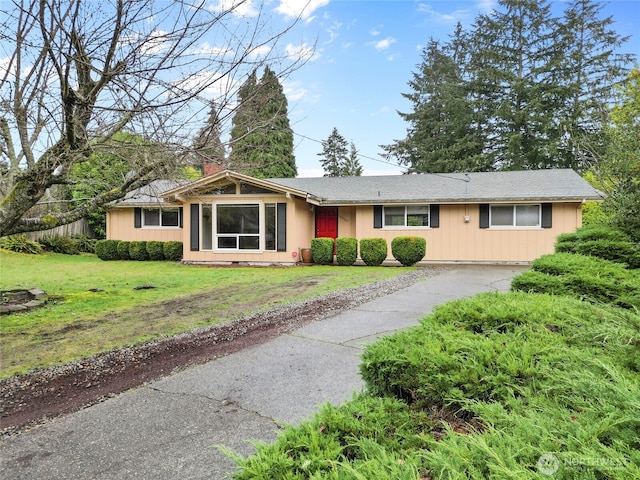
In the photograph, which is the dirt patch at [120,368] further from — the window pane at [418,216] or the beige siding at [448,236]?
the window pane at [418,216]

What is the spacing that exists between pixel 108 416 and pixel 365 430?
2.25m

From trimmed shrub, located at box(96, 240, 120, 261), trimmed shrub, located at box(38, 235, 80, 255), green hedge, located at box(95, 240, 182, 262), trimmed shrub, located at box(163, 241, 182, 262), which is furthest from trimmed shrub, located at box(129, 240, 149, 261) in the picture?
trimmed shrub, located at box(38, 235, 80, 255)

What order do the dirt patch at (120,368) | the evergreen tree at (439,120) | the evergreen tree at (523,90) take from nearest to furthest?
1. the dirt patch at (120,368)
2. the evergreen tree at (523,90)
3. the evergreen tree at (439,120)

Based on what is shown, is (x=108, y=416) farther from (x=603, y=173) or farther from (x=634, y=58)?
(x=634, y=58)

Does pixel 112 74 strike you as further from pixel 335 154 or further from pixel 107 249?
pixel 335 154

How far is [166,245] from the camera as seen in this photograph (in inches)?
610

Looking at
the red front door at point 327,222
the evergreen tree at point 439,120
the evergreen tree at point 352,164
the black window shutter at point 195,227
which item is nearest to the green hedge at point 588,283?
the red front door at point 327,222

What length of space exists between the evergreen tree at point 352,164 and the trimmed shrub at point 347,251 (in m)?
26.4

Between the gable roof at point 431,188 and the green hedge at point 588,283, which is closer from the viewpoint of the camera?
the green hedge at point 588,283

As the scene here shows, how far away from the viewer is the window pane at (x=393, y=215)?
14672 mm

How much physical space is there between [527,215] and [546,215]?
0.58 m

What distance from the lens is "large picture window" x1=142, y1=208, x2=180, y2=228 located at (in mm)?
16422

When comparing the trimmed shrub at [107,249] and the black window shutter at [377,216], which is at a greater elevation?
the black window shutter at [377,216]

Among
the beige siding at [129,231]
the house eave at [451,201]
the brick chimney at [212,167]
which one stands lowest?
the beige siding at [129,231]
